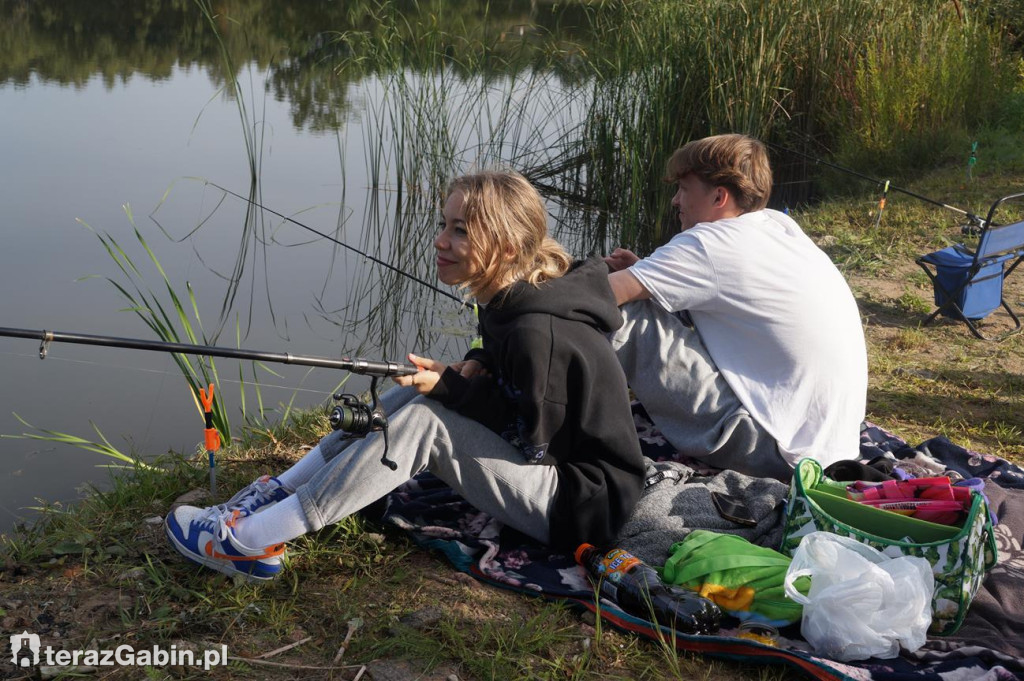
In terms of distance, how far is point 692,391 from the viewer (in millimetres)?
2857

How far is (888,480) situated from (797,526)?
28 cm

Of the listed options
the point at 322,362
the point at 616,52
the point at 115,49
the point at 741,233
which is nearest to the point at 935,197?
the point at 616,52

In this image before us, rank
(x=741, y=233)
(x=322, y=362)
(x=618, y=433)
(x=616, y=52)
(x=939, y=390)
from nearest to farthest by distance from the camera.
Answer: (x=322, y=362)
(x=618, y=433)
(x=741, y=233)
(x=939, y=390)
(x=616, y=52)

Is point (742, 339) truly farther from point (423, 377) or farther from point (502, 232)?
point (423, 377)

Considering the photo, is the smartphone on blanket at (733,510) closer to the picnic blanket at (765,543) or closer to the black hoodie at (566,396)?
the picnic blanket at (765,543)

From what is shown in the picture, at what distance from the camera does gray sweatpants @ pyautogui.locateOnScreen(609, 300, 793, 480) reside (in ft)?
9.29

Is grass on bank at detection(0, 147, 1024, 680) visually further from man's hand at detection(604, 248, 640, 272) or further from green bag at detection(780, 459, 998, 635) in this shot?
man's hand at detection(604, 248, 640, 272)

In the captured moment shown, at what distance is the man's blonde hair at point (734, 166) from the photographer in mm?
2906

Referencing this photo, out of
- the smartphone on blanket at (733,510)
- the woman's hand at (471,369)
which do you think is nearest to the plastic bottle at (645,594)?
the smartphone on blanket at (733,510)

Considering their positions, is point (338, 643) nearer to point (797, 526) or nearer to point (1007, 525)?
point (797, 526)

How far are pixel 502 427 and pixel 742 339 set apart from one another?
862mm

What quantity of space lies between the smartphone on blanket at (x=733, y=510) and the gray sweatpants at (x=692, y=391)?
19 cm

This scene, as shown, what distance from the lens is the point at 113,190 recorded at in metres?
6.17

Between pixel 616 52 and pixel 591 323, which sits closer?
pixel 591 323
